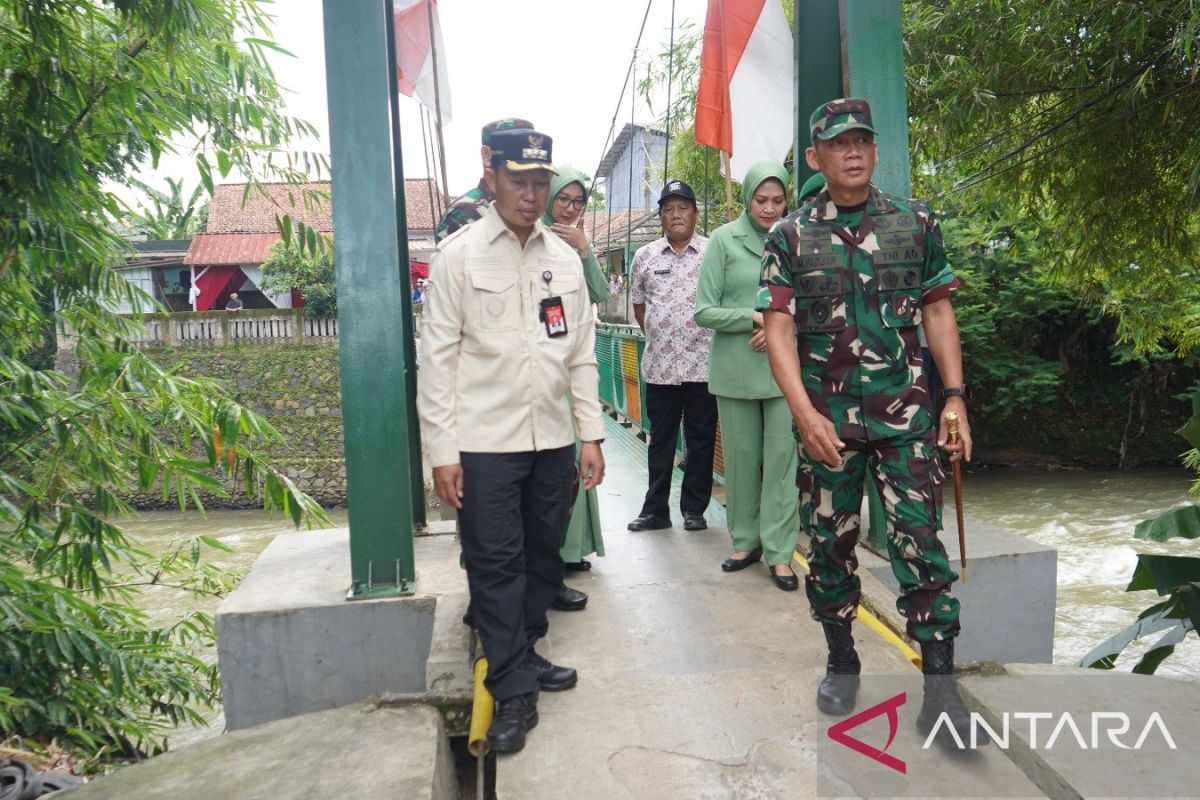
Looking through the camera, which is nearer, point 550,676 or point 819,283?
point 819,283

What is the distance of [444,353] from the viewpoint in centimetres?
253

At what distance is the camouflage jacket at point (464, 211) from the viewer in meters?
3.33

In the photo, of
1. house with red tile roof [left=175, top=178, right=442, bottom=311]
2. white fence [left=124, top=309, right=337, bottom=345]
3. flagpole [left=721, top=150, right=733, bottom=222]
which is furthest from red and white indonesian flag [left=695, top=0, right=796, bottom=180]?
house with red tile roof [left=175, top=178, right=442, bottom=311]

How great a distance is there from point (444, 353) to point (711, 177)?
1355cm

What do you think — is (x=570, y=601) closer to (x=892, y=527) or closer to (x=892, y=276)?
(x=892, y=527)

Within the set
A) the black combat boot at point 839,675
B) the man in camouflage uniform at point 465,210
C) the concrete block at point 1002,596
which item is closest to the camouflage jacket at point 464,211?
the man in camouflage uniform at point 465,210

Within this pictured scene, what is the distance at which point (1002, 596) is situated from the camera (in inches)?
144

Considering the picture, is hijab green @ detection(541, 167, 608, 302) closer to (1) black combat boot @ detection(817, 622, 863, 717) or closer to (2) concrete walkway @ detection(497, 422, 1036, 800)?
(2) concrete walkway @ detection(497, 422, 1036, 800)

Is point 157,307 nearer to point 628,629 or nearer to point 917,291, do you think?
point 628,629

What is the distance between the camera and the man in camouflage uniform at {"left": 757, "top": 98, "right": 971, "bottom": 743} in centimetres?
238

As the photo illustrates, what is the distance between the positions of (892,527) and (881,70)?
1.97m

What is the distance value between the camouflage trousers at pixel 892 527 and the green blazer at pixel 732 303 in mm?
1109

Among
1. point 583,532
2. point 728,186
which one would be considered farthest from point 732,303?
point 728,186

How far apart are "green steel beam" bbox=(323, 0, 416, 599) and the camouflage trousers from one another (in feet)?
5.01
